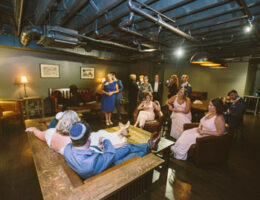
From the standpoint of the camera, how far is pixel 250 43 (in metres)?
4.36

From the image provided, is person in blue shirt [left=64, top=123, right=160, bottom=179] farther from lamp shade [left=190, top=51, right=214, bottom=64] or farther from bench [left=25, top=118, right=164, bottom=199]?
lamp shade [left=190, top=51, right=214, bottom=64]

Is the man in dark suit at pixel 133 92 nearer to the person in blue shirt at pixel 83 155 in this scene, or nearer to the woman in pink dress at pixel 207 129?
the woman in pink dress at pixel 207 129

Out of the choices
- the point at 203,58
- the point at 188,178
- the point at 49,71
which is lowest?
the point at 188,178

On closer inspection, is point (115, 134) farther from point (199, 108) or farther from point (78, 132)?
point (199, 108)

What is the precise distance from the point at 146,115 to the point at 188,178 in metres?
1.58

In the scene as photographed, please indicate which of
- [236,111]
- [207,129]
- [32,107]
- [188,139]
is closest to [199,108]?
[236,111]

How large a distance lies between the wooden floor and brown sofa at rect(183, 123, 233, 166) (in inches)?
6.3

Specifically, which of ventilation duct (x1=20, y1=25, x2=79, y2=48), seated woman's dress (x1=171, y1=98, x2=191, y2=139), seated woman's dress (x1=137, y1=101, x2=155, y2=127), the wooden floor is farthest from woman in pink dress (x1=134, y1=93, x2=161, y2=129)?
ventilation duct (x1=20, y1=25, x2=79, y2=48)

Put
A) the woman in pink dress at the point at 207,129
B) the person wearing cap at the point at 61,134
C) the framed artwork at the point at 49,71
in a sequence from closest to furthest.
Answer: the person wearing cap at the point at 61,134 < the woman in pink dress at the point at 207,129 < the framed artwork at the point at 49,71

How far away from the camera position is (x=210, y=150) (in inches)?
96.7

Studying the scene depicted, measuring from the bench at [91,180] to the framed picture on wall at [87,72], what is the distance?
5.62 metres

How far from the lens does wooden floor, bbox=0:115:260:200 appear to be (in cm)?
195

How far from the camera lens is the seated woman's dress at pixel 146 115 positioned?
3367 millimetres

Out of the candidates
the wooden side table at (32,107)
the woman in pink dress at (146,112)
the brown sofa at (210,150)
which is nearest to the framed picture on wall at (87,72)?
the wooden side table at (32,107)
